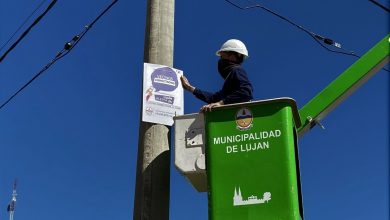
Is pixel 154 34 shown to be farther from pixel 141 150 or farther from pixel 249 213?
pixel 249 213

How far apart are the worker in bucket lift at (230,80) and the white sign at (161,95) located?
0.13m

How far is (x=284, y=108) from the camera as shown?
3334 millimetres

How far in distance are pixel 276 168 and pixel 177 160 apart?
0.83 meters

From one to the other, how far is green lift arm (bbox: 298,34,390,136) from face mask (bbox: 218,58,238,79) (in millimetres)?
702

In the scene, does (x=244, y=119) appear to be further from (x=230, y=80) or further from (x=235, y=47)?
(x=235, y=47)

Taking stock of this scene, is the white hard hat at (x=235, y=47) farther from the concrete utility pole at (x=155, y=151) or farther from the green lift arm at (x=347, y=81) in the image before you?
the green lift arm at (x=347, y=81)

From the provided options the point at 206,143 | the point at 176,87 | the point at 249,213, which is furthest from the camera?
the point at 176,87

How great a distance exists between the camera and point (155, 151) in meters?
4.20

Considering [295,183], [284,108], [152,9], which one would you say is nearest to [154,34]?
[152,9]

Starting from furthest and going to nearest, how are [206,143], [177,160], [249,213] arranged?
[177,160] < [206,143] < [249,213]

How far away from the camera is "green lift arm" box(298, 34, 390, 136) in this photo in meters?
4.48

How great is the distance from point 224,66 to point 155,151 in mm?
822

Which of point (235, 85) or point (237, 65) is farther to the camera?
point (237, 65)

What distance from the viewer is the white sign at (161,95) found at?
4.36 metres
